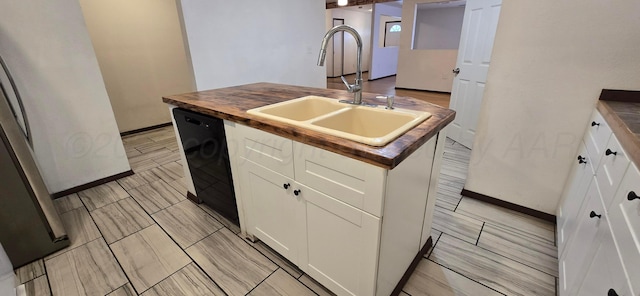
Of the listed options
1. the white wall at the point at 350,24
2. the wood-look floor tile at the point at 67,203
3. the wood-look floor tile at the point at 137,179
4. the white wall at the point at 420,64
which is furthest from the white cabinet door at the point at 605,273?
the white wall at the point at 350,24

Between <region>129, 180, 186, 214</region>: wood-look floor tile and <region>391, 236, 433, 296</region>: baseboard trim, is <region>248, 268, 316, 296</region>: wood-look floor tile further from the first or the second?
<region>129, 180, 186, 214</region>: wood-look floor tile

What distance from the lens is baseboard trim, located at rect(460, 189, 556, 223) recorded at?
6.43 ft

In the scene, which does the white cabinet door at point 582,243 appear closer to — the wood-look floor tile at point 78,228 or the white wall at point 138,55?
the wood-look floor tile at point 78,228

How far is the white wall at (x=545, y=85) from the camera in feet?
4.90

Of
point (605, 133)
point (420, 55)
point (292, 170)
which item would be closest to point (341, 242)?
point (292, 170)

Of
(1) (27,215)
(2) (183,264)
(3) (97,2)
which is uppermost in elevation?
(3) (97,2)

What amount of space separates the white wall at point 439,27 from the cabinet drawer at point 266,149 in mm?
7353

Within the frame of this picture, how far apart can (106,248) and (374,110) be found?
189 cm

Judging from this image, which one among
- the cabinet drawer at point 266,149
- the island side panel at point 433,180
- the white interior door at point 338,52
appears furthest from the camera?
the white interior door at point 338,52

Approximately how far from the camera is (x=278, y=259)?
1.65 m

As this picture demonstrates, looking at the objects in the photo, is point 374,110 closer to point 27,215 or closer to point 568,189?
point 568,189

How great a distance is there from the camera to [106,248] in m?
1.76

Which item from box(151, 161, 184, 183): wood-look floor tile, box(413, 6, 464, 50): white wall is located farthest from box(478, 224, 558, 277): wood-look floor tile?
box(413, 6, 464, 50): white wall

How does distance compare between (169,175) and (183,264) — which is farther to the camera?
(169,175)
